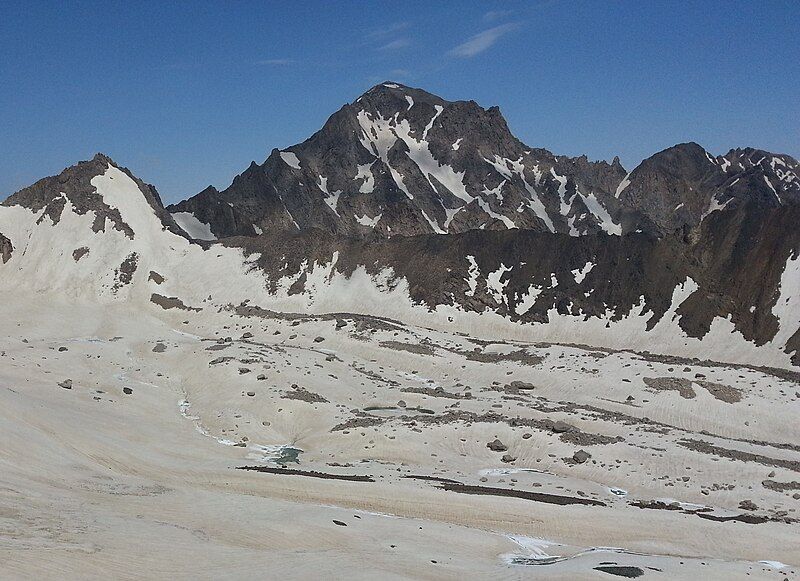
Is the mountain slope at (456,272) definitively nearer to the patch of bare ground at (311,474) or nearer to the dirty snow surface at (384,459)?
the dirty snow surface at (384,459)

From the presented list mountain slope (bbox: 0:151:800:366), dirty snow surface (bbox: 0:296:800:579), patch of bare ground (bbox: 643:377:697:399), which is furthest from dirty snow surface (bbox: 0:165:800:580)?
mountain slope (bbox: 0:151:800:366)

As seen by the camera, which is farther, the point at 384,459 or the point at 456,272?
the point at 456,272

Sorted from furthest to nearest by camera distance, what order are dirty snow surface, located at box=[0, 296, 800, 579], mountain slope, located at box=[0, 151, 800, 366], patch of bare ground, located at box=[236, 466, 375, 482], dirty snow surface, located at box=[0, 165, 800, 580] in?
mountain slope, located at box=[0, 151, 800, 366]
patch of bare ground, located at box=[236, 466, 375, 482]
dirty snow surface, located at box=[0, 165, 800, 580]
dirty snow surface, located at box=[0, 296, 800, 579]

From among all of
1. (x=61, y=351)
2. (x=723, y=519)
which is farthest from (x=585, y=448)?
(x=61, y=351)

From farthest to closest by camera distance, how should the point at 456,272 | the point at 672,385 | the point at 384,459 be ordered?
the point at 456,272, the point at 672,385, the point at 384,459

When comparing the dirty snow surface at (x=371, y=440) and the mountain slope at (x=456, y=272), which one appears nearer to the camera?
the dirty snow surface at (x=371, y=440)

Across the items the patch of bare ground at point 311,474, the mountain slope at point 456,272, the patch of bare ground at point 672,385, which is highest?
the mountain slope at point 456,272

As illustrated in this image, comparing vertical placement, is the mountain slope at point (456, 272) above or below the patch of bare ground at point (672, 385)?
above

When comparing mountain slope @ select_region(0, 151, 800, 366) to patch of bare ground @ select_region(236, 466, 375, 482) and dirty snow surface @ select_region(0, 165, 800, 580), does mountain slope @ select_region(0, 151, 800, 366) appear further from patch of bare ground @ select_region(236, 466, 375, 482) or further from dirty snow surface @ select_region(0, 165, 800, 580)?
patch of bare ground @ select_region(236, 466, 375, 482)

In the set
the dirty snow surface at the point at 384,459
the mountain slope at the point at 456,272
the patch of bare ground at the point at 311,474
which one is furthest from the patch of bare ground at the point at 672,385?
the patch of bare ground at the point at 311,474

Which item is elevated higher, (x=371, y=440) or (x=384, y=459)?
(x=371, y=440)

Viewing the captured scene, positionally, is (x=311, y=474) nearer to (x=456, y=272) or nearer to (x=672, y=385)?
(x=672, y=385)

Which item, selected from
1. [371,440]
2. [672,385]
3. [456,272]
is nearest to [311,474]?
[371,440]

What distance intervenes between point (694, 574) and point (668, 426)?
3353cm
